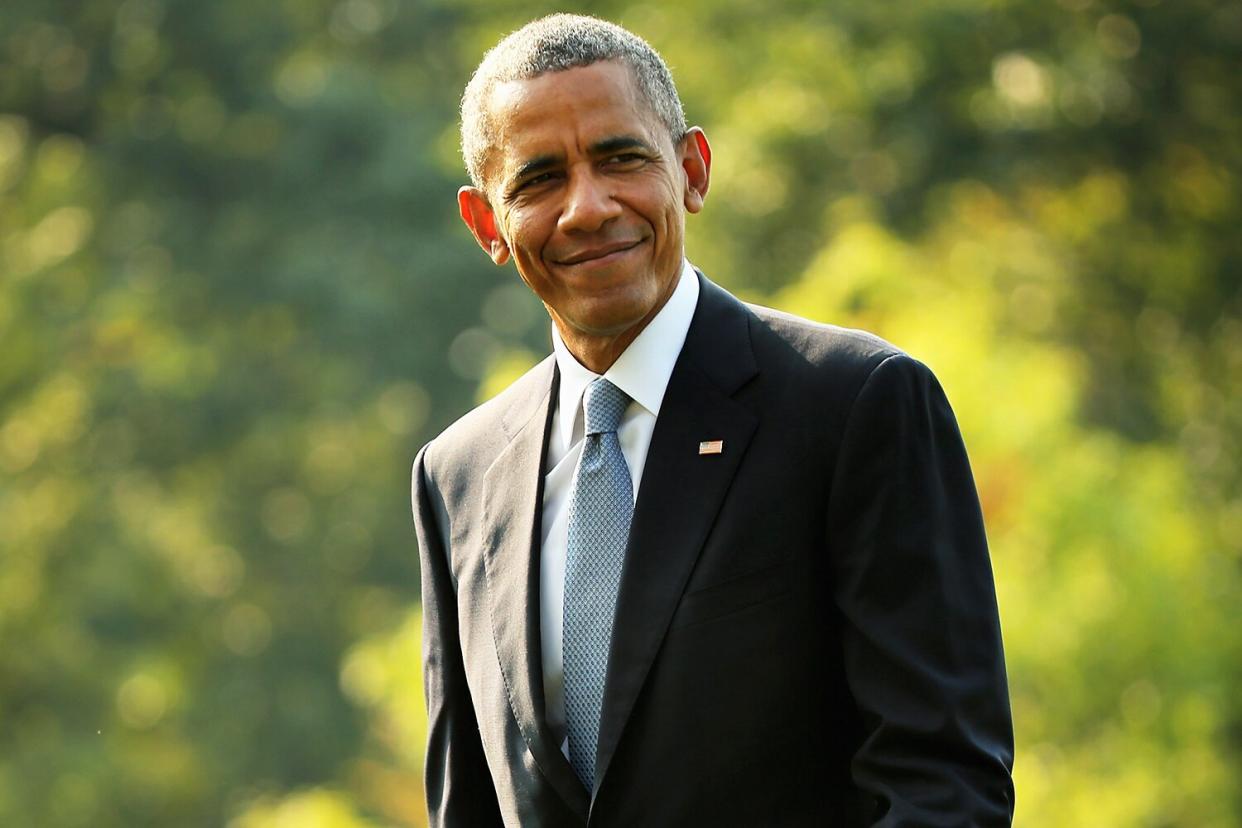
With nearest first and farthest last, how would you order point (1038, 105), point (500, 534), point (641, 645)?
1. point (641, 645)
2. point (500, 534)
3. point (1038, 105)

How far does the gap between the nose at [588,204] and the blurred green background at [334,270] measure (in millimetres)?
10631

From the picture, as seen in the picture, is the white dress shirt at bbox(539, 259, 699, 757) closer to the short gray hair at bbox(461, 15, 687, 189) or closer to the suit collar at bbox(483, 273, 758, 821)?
the suit collar at bbox(483, 273, 758, 821)

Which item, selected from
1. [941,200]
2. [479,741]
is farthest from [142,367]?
[479,741]

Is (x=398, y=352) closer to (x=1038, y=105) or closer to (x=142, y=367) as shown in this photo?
(x=142, y=367)

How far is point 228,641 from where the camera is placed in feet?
66.3

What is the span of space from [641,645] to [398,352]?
17.5m

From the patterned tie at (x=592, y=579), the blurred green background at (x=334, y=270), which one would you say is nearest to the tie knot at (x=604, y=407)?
the patterned tie at (x=592, y=579)

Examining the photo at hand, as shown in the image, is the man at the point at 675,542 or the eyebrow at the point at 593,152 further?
the eyebrow at the point at 593,152

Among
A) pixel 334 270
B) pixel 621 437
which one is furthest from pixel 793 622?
pixel 334 270

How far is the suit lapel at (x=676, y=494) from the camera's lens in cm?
257

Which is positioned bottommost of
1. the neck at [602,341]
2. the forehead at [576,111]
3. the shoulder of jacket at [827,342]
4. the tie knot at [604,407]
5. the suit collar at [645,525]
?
the suit collar at [645,525]

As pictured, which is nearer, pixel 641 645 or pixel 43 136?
pixel 641 645

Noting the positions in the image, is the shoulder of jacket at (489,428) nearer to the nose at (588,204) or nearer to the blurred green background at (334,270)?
the nose at (588,204)

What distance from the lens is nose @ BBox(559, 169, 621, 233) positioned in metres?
2.70
